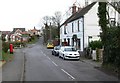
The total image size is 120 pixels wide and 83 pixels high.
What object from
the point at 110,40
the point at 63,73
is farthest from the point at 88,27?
the point at 63,73

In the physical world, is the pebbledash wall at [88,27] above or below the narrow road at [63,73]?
above

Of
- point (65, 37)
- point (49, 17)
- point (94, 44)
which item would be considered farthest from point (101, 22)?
point (49, 17)

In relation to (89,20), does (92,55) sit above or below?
below

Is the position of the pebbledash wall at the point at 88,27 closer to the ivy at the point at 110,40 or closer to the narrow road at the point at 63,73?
the narrow road at the point at 63,73

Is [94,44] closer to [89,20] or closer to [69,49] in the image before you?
[69,49]

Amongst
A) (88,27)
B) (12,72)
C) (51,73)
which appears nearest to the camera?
(12,72)

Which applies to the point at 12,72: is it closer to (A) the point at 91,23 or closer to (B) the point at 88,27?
(B) the point at 88,27

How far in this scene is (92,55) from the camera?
1342 inches

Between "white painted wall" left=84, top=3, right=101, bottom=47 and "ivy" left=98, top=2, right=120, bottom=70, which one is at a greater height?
"white painted wall" left=84, top=3, right=101, bottom=47

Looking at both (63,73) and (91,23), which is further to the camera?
(91,23)

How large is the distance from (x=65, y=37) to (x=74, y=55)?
2583 cm

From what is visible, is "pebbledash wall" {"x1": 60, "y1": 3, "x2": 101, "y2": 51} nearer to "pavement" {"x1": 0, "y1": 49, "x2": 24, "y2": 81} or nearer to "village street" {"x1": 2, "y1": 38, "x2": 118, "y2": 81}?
"village street" {"x1": 2, "y1": 38, "x2": 118, "y2": 81}

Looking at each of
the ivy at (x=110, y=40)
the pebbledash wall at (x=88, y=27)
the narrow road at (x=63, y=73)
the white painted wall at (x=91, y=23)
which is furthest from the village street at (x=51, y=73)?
the white painted wall at (x=91, y=23)

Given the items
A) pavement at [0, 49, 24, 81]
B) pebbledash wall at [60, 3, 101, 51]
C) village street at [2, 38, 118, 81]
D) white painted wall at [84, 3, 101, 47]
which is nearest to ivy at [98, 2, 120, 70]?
village street at [2, 38, 118, 81]
